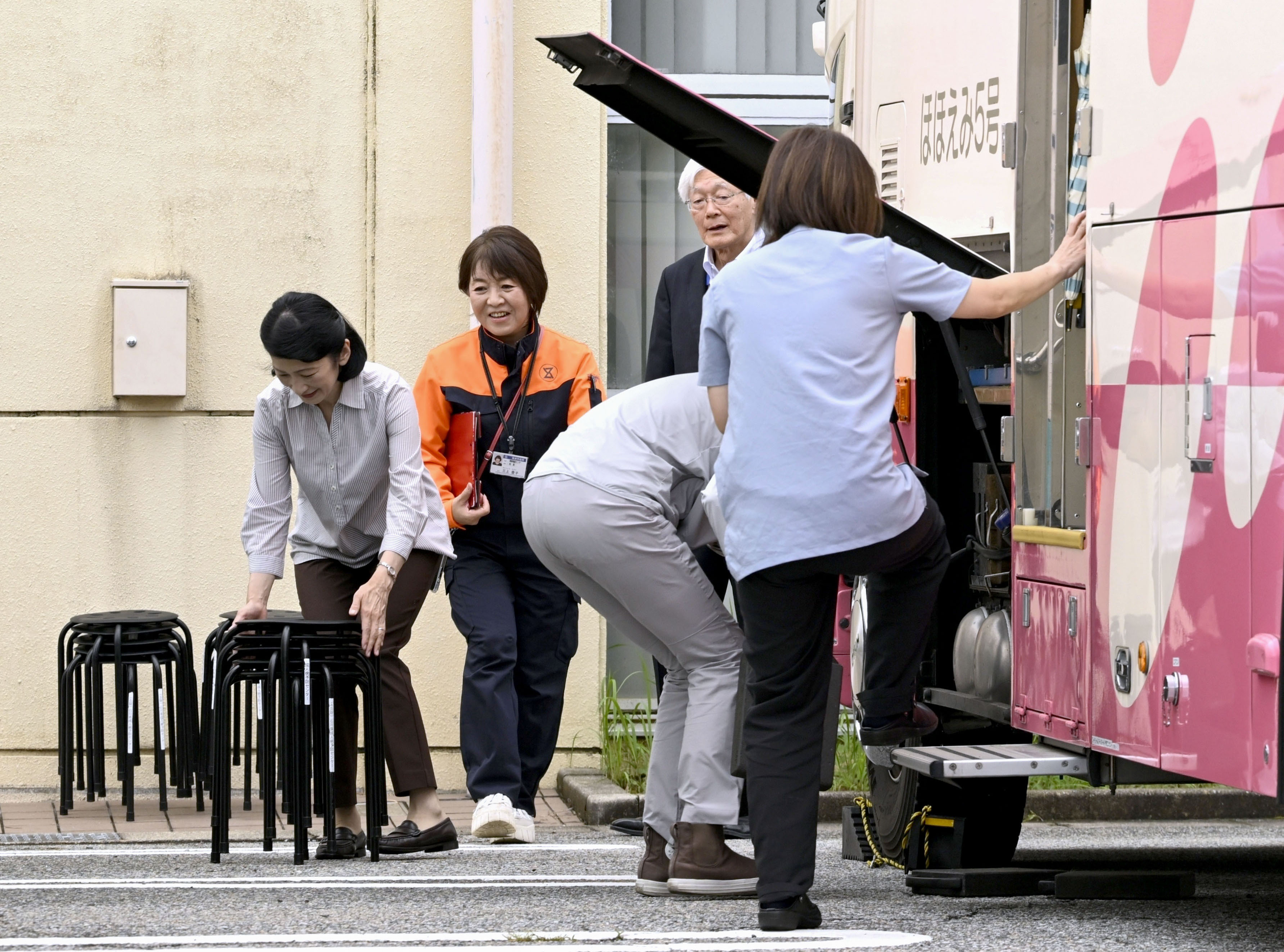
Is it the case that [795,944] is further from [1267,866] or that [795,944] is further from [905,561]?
[1267,866]

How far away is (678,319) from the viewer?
6.60m

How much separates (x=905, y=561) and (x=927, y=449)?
1.25 metres

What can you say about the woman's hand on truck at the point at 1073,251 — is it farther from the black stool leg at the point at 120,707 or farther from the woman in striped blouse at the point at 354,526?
the black stool leg at the point at 120,707

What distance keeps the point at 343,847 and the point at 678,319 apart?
197 centimetres

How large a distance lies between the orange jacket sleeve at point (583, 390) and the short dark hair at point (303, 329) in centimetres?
102

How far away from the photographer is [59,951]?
4.23 metres

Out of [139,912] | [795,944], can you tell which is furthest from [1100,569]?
[139,912]

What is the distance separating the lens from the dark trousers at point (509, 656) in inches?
249

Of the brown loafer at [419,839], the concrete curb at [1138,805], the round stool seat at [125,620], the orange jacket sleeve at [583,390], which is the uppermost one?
the orange jacket sleeve at [583,390]

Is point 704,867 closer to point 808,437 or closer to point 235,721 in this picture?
point 808,437

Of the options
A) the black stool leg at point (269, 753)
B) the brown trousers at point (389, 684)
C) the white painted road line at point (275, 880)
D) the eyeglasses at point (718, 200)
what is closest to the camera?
the white painted road line at point (275, 880)

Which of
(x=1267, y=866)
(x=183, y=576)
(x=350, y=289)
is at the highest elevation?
(x=350, y=289)

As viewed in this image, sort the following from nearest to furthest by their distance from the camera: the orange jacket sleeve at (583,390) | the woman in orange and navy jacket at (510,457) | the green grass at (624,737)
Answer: the woman in orange and navy jacket at (510,457) → the orange jacket sleeve at (583,390) → the green grass at (624,737)

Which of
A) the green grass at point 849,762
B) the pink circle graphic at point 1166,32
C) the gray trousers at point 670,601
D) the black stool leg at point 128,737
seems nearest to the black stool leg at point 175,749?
the black stool leg at point 128,737
